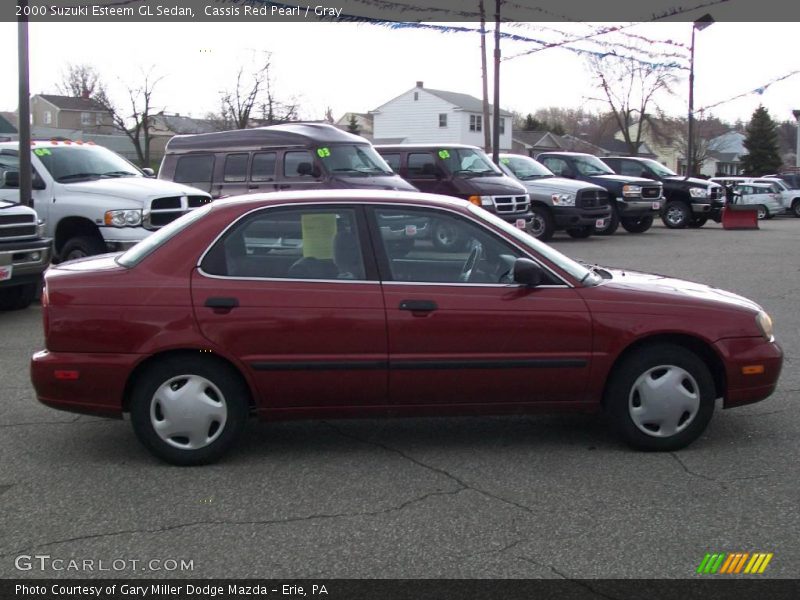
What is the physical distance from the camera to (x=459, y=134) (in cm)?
5841

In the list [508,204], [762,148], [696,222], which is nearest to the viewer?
[508,204]

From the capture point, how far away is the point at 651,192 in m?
22.3

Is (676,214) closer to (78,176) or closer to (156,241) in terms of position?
(78,176)

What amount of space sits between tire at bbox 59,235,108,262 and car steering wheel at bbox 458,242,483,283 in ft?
23.8

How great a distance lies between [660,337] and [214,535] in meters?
2.77

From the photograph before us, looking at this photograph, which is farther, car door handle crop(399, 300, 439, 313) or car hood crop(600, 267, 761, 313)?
car hood crop(600, 267, 761, 313)

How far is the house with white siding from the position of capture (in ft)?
192

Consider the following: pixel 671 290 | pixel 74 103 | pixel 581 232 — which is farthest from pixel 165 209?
pixel 74 103

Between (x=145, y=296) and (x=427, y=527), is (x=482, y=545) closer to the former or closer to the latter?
(x=427, y=527)

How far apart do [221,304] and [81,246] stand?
7.02 meters

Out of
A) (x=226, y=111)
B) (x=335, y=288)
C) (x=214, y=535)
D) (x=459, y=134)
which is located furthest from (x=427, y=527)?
(x=459, y=134)

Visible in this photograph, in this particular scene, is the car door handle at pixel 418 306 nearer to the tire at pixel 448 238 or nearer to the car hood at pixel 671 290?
the tire at pixel 448 238

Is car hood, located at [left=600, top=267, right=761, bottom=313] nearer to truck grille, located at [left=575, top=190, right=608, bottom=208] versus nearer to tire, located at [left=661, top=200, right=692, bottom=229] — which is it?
truck grille, located at [left=575, top=190, right=608, bottom=208]

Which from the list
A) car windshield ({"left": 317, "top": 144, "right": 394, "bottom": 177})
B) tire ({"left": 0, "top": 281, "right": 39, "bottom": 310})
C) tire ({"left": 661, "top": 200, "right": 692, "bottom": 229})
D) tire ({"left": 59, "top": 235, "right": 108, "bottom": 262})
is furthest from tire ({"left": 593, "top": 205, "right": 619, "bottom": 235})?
tire ({"left": 0, "top": 281, "right": 39, "bottom": 310})
